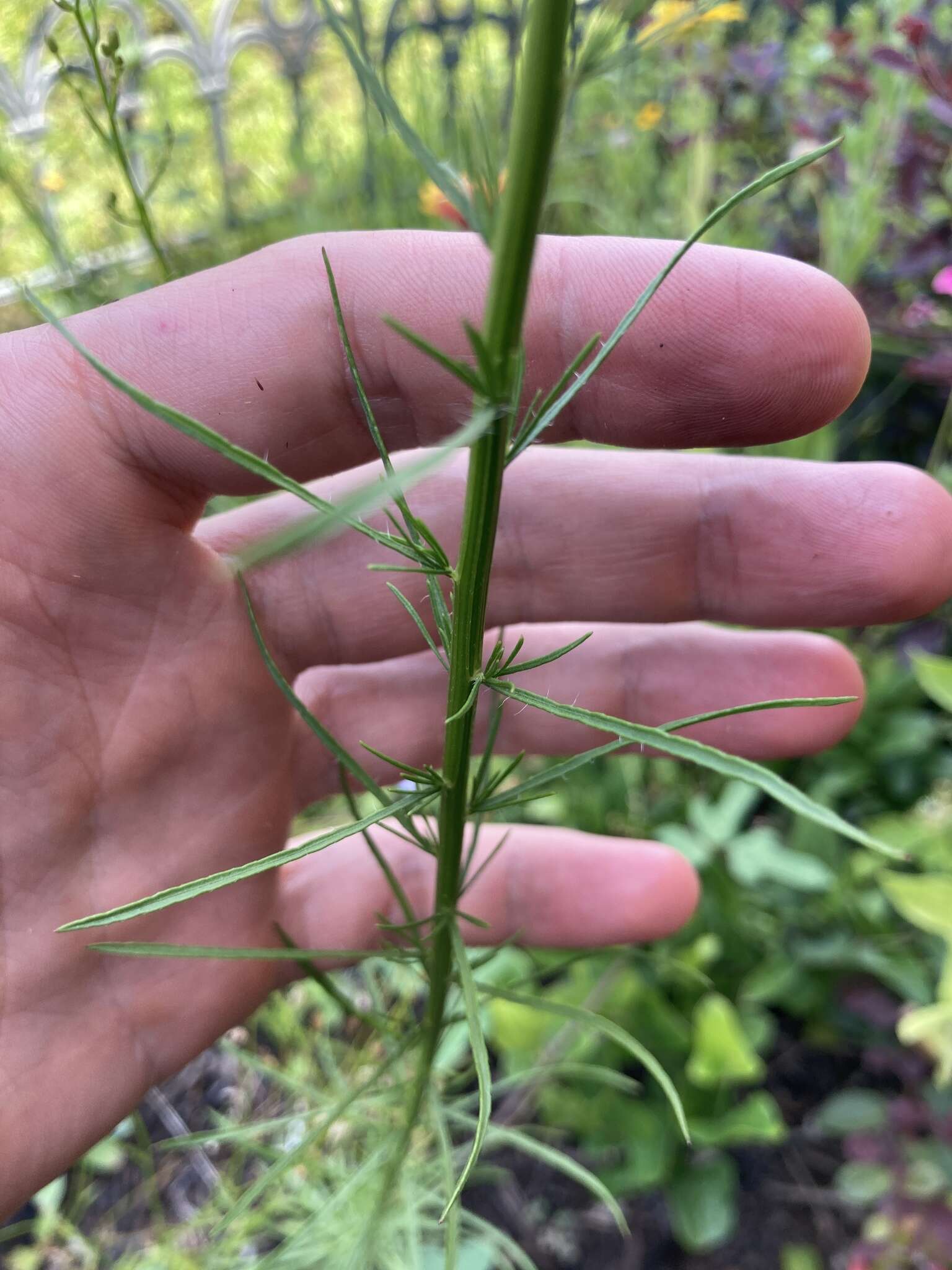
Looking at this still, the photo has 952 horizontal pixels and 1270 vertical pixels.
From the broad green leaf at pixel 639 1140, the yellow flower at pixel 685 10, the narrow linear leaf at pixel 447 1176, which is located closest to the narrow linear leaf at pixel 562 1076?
the broad green leaf at pixel 639 1140

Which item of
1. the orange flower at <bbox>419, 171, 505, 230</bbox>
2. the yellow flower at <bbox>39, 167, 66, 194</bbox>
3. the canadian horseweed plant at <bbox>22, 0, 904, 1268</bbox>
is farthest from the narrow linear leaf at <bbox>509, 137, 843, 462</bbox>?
the yellow flower at <bbox>39, 167, 66, 194</bbox>

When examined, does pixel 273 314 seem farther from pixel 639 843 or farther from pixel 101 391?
pixel 639 843

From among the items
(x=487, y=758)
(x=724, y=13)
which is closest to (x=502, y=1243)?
(x=487, y=758)

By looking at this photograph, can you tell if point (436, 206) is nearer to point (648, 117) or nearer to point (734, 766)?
point (648, 117)

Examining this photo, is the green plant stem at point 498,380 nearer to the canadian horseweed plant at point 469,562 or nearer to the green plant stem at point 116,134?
the canadian horseweed plant at point 469,562

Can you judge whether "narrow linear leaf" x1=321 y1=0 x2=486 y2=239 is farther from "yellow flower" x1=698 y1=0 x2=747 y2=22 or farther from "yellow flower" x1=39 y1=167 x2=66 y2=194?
"yellow flower" x1=39 y1=167 x2=66 y2=194

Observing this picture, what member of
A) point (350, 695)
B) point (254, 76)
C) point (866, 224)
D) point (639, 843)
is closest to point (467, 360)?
point (350, 695)

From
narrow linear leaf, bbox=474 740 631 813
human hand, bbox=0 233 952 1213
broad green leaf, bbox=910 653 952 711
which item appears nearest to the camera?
narrow linear leaf, bbox=474 740 631 813
